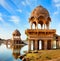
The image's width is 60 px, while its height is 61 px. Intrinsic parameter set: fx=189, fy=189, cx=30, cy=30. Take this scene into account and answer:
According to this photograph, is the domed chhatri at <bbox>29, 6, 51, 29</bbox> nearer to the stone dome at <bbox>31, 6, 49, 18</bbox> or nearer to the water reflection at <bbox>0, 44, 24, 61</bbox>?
the stone dome at <bbox>31, 6, 49, 18</bbox>

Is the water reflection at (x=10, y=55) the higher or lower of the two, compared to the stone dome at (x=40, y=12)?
lower

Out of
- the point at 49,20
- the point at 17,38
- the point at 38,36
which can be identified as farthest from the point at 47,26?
the point at 17,38

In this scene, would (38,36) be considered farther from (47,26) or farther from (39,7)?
(39,7)

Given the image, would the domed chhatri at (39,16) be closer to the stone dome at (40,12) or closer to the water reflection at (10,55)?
the stone dome at (40,12)

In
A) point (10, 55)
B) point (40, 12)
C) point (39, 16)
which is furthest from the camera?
point (10, 55)

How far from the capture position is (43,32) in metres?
42.8

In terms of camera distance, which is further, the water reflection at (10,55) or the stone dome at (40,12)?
the stone dome at (40,12)

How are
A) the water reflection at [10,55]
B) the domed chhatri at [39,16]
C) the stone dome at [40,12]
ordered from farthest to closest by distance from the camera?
the stone dome at [40,12], the domed chhatri at [39,16], the water reflection at [10,55]

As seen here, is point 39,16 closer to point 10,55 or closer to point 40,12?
point 40,12

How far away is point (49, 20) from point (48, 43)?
5.50 m

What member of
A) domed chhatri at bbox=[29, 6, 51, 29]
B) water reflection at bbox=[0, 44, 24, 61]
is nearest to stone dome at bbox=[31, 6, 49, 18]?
domed chhatri at bbox=[29, 6, 51, 29]

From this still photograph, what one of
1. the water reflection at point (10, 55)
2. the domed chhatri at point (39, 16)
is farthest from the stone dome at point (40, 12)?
the water reflection at point (10, 55)

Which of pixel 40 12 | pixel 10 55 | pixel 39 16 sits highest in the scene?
pixel 40 12

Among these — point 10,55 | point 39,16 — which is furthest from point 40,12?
point 10,55
